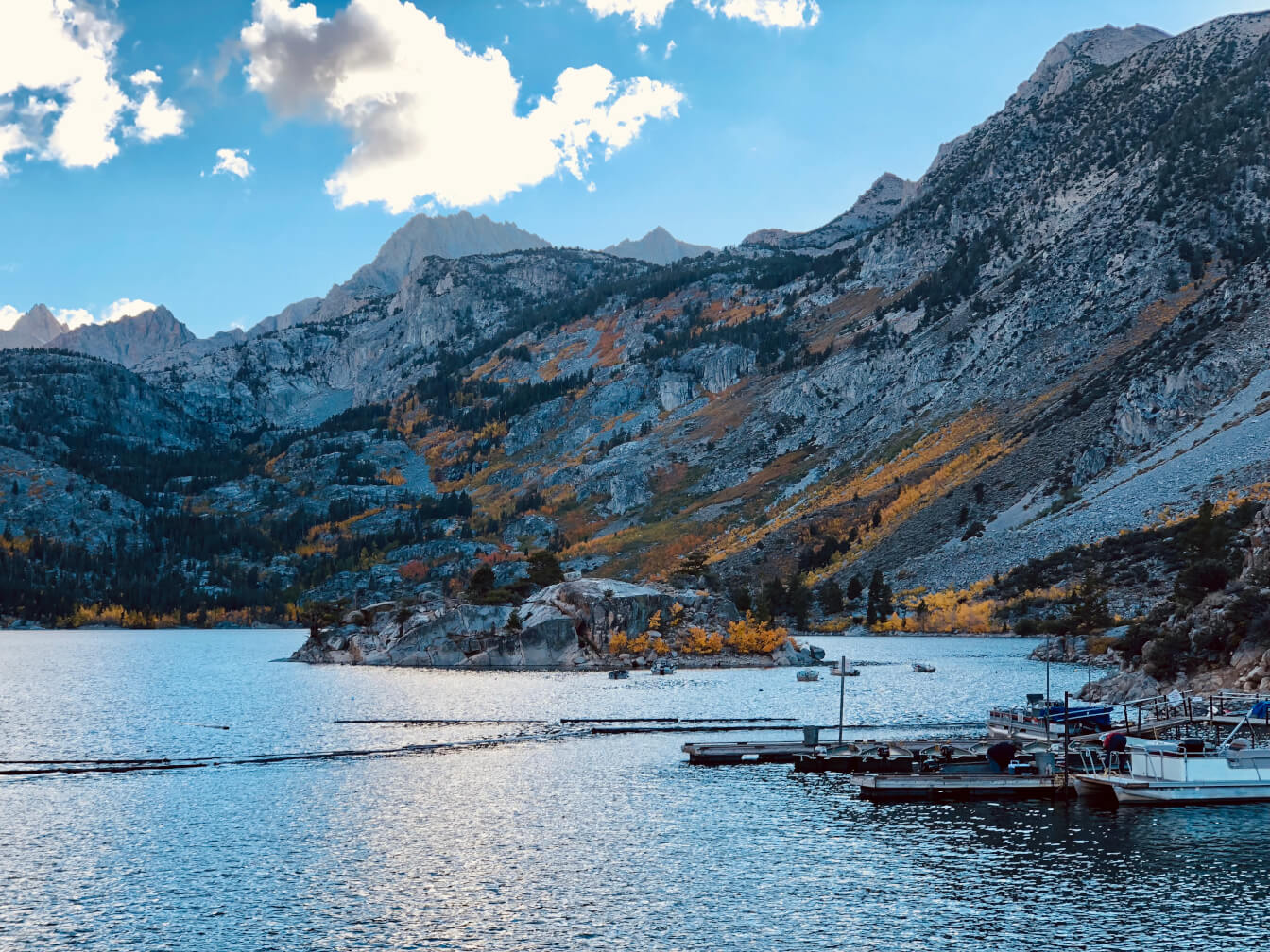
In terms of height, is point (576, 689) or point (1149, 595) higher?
point (1149, 595)

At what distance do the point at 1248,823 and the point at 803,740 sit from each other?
33132 millimetres

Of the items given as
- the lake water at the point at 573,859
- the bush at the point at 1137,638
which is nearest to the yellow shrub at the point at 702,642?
the bush at the point at 1137,638

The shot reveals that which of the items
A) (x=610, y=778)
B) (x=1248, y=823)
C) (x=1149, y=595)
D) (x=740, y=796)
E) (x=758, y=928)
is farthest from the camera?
(x=1149, y=595)

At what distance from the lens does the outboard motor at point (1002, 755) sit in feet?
221

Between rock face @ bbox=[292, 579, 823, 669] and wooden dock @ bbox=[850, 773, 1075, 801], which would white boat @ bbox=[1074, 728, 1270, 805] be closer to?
wooden dock @ bbox=[850, 773, 1075, 801]

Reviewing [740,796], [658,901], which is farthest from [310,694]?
[658,901]

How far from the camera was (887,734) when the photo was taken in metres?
91.7

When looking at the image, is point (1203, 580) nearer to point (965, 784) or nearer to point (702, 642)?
point (965, 784)

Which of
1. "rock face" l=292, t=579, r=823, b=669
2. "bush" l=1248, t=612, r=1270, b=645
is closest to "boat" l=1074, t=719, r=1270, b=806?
"bush" l=1248, t=612, r=1270, b=645

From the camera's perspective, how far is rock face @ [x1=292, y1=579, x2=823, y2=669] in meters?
170

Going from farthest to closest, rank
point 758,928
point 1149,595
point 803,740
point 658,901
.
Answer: point 1149,595, point 803,740, point 658,901, point 758,928

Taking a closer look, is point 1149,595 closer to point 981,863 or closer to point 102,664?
point 981,863

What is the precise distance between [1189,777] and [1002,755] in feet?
34.3

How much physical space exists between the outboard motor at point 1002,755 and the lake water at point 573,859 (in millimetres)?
5342
